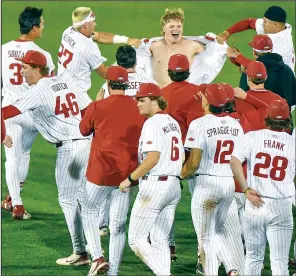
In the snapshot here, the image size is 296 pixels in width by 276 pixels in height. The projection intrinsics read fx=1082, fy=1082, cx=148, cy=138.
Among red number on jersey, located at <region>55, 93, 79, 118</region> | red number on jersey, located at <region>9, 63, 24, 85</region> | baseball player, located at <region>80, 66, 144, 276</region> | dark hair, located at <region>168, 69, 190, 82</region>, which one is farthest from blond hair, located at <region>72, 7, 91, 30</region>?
baseball player, located at <region>80, 66, 144, 276</region>

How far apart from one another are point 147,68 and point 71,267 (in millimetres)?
2655

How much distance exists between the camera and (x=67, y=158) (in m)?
11.6

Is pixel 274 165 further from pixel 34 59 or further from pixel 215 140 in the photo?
pixel 34 59

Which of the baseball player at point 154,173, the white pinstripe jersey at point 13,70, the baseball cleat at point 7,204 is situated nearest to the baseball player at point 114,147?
the baseball player at point 154,173

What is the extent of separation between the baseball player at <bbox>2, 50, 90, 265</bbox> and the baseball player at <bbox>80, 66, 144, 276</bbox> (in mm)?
711

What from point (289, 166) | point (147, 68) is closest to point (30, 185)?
point (147, 68)

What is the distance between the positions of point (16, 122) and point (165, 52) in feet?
6.99

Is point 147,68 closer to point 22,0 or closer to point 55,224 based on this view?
point 55,224

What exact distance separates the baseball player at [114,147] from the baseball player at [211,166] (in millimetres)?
611

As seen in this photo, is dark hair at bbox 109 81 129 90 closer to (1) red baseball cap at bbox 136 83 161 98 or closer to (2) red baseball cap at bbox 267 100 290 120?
(1) red baseball cap at bbox 136 83 161 98

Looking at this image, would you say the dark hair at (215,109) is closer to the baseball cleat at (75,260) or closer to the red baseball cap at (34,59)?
the red baseball cap at (34,59)

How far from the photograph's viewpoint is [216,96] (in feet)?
33.7

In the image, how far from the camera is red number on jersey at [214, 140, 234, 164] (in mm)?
10258

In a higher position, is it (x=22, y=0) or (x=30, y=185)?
(x=22, y=0)
